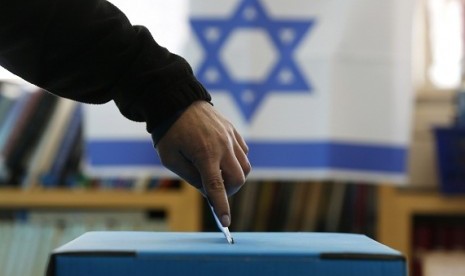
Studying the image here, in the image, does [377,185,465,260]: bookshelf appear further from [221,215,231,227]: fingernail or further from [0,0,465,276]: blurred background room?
[221,215,231,227]: fingernail

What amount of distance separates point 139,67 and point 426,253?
1.24 metres

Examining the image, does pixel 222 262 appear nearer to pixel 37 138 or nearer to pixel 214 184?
pixel 214 184

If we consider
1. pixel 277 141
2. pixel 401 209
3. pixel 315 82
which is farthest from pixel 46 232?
pixel 401 209

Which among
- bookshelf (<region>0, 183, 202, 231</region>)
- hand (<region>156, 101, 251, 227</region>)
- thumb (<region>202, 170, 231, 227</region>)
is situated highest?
hand (<region>156, 101, 251, 227</region>)

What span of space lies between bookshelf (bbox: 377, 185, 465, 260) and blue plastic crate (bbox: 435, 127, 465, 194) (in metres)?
0.03

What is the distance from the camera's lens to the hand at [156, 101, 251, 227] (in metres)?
0.78

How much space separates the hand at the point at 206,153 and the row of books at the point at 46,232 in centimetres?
108

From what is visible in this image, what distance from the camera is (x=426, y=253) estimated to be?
1848mm

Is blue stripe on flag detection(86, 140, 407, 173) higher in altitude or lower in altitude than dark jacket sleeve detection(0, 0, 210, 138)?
lower

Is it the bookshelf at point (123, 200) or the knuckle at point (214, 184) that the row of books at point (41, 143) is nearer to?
the bookshelf at point (123, 200)

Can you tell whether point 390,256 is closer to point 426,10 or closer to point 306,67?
point 306,67

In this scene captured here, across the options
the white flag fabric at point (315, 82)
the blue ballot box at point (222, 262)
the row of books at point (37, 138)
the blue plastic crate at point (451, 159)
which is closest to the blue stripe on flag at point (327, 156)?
the white flag fabric at point (315, 82)

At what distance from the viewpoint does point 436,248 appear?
1891mm

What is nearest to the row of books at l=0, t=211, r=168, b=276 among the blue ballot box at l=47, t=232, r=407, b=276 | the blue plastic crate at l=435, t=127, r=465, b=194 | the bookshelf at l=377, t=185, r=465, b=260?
the bookshelf at l=377, t=185, r=465, b=260
